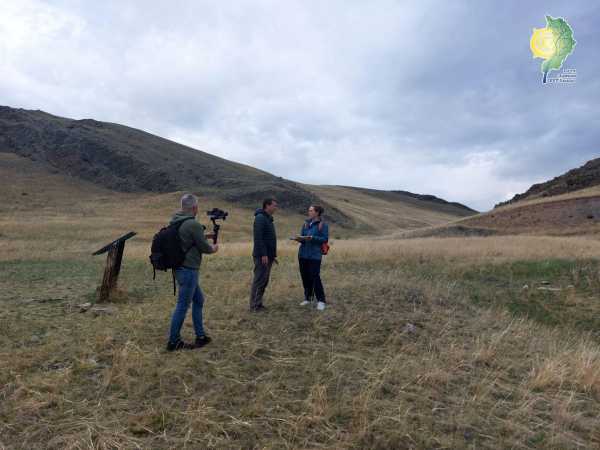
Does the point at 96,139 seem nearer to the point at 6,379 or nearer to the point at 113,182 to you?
the point at 113,182

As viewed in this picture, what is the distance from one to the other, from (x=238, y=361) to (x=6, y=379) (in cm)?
267

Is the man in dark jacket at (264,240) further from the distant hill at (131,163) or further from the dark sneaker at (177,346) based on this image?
the distant hill at (131,163)

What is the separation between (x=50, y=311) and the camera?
8.23 meters

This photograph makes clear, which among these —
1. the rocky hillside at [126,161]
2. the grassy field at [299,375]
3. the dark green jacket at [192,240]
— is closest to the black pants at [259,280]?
the grassy field at [299,375]

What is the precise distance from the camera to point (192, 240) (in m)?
5.57

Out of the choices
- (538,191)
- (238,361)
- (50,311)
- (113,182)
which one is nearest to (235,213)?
(113,182)

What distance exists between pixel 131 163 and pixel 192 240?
61.9 metres

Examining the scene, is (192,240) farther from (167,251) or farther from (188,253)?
(167,251)

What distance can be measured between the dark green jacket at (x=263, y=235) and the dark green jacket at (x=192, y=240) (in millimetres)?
1876

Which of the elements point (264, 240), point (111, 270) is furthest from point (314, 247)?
point (111, 270)

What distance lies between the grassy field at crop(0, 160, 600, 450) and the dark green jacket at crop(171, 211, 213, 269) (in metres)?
1.23

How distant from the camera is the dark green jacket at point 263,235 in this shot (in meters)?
7.43

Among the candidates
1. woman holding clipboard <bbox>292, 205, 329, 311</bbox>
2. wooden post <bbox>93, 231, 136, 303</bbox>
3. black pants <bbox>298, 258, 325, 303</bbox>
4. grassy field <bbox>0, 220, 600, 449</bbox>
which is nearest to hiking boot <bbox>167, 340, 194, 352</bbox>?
grassy field <bbox>0, 220, 600, 449</bbox>

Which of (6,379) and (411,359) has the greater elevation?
(411,359)
